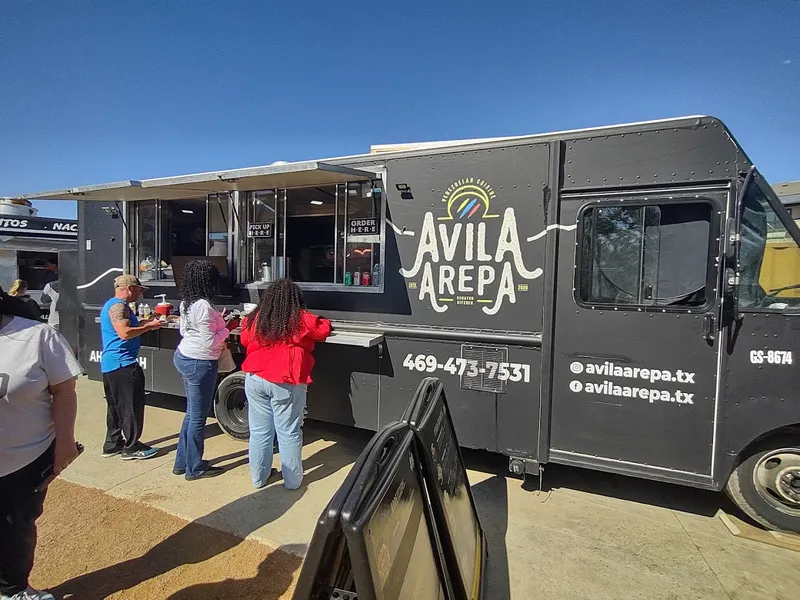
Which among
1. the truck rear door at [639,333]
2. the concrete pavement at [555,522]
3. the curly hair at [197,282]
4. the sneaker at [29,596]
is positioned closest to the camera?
the sneaker at [29,596]

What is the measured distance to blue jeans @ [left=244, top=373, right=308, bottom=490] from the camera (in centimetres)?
367

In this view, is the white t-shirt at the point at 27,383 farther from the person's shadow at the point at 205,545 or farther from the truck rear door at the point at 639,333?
the truck rear door at the point at 639,333

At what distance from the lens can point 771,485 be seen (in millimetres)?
3268

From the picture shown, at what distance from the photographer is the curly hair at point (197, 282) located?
3.86 m

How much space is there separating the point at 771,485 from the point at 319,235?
432 cm

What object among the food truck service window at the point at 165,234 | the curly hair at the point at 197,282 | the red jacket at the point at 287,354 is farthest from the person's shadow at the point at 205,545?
the food truck service window at the point at 165,234

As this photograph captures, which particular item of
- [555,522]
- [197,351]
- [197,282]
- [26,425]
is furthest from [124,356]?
[555,522]

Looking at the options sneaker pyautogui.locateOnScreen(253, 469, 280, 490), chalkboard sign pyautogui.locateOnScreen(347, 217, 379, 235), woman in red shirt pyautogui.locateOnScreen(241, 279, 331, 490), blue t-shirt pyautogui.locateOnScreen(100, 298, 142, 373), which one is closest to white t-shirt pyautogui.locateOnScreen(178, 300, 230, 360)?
woman in red shirt pyautogui.locateOnScreen(241, 279, 331, 490)

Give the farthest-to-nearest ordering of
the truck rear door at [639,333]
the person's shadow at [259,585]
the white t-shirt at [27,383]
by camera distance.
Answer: the truck rear door at [639,333] < the person's shadow at [259,585] < the white t-shirt at [27,383]

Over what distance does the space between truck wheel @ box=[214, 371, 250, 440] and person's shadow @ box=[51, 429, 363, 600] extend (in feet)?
3.54

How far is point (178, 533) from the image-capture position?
3170mm

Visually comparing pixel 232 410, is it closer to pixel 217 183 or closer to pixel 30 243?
pixel 217 183

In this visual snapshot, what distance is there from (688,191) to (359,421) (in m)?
3.21

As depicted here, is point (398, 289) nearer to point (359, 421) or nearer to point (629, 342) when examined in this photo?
point (359, 421)
